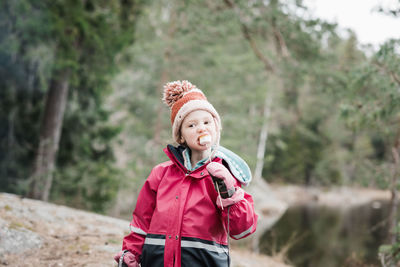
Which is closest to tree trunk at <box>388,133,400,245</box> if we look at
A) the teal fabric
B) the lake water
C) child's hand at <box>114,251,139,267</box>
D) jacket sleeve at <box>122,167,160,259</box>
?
the lake water

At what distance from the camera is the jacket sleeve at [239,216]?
6.47 feet

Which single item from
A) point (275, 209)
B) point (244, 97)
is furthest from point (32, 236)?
point (275, 209)

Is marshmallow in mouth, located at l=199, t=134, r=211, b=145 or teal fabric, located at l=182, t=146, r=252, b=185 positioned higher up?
marshmallow in mouth, located at l=199, t=134, r=211, b=145

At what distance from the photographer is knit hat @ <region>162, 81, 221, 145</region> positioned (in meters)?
2.26

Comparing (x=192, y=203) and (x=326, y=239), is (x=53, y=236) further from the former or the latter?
(x=326, y=239)

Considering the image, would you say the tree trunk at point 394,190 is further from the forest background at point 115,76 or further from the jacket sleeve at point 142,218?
the jacket sleeve at point 142,218

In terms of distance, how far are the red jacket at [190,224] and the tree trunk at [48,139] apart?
5455 millimetres

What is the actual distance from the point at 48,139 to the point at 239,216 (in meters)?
6.19

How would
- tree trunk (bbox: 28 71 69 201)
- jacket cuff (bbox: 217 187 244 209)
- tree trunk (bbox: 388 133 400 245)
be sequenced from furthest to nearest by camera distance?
tree trunk (bbox: 28 71 69 201) → tree trunk (bbox: 388 133 400 245) → jacket cuff (bbox: 217 187 244 209)

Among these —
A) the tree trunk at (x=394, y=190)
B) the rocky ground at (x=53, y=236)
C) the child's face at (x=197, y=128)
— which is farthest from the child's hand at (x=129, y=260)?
the tree trunk at (x=394, y=190)

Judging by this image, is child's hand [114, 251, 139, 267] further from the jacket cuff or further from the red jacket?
the jacket cuff

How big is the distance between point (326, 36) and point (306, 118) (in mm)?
24925

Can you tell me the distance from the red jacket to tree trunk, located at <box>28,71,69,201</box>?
5455mm

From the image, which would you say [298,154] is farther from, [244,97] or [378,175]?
[378,175]
